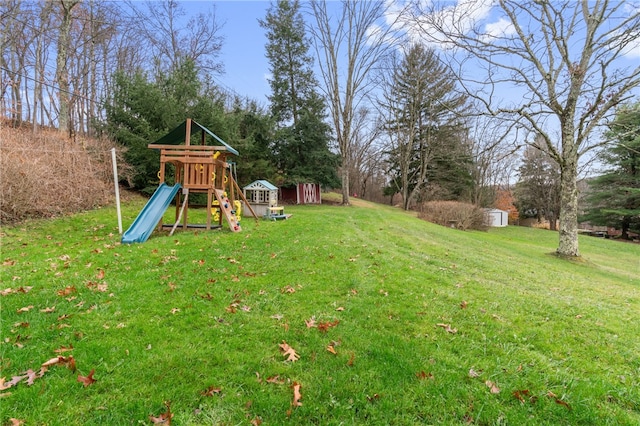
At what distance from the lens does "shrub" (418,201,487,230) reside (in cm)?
1713

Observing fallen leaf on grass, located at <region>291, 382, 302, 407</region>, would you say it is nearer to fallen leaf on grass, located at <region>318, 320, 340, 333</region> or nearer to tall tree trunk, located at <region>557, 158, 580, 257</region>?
fallen leaf on grass, located at <region>318, 320, 340, 333</region>

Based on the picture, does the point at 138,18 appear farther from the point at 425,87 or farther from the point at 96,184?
the point at 425,87

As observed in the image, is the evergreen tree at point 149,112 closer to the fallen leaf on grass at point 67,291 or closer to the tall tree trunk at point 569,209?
the fallen leaf on grass at point 67,291

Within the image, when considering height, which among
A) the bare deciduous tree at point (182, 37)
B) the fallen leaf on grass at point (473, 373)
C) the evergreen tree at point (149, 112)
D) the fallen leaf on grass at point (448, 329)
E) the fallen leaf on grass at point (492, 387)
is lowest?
the fallen leaf on grass at point (492, 387)

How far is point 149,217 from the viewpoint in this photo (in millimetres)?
7266

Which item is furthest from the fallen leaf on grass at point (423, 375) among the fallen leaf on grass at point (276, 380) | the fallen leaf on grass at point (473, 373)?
the fallen leaf on grass at point (276, 380)

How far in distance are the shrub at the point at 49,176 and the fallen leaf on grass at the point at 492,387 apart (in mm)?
10275

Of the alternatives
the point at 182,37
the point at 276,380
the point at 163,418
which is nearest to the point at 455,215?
the point at 276,380

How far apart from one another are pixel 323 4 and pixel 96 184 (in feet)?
56.8

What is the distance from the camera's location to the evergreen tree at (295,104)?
20922mm

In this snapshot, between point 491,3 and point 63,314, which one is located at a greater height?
point 491,3

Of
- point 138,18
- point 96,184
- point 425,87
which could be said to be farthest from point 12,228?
point 425,87

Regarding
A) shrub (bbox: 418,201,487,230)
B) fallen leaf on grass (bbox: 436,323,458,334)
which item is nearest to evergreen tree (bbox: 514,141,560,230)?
shrub (bbox: 418,201,487,230)

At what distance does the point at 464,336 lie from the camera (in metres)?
3.21
